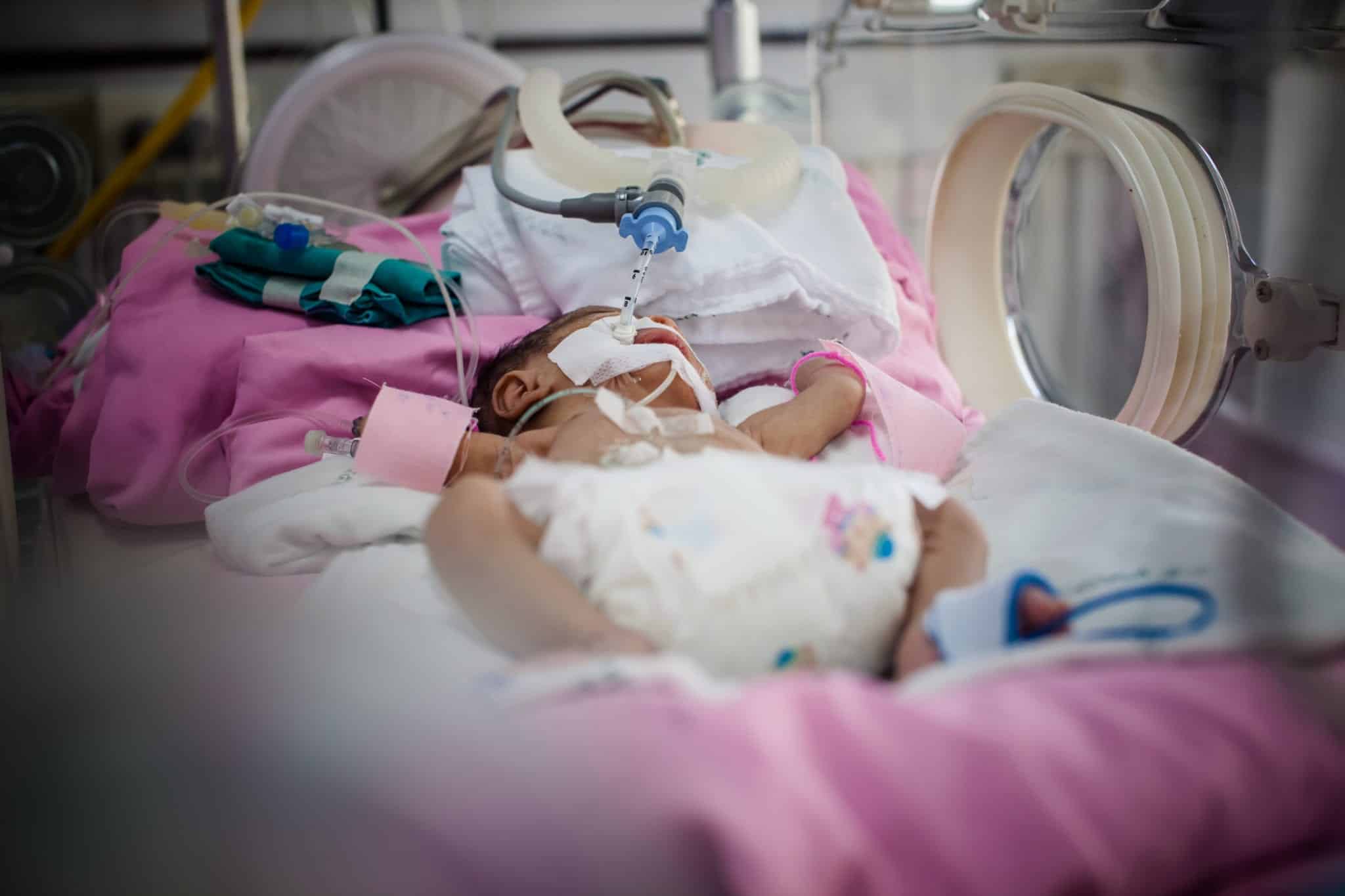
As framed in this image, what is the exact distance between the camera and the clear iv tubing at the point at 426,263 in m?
1.17

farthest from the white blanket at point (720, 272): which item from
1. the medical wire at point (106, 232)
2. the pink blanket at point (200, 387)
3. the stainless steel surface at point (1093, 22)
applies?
the medical wire at point (106, 232)

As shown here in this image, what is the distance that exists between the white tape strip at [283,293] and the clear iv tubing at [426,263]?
0.10m

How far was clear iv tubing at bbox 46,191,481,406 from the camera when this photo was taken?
117 cm

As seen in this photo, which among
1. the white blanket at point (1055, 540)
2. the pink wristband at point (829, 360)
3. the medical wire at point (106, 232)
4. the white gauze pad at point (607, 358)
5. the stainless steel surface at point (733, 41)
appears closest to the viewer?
the white blanket at point (1055, 540)

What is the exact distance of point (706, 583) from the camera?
66cm

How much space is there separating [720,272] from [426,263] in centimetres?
44

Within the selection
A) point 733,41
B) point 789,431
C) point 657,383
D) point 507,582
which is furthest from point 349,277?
point 733,41

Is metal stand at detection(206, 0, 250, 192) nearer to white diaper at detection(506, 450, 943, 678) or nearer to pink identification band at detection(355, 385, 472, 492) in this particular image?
pink identification band at detection(355, 385, 472, 492)

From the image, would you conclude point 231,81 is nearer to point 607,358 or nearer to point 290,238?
point 290,238

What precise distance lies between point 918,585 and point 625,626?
226 millimetres

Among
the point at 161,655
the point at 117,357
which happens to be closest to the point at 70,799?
the point at 161,655

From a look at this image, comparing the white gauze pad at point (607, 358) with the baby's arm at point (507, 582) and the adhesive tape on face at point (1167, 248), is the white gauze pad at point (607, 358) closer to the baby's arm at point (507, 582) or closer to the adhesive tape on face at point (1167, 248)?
the baby's arm at point (507, 582)

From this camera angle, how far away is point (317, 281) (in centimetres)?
127

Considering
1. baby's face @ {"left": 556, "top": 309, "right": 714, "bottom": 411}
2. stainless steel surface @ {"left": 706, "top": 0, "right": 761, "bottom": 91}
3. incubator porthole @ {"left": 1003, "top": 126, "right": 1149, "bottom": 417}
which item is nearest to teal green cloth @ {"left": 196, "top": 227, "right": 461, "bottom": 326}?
baby's face @ {"left": 556, "top": 309, "right": 714, "bottom": 411}
